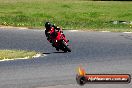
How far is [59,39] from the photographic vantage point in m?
19.9

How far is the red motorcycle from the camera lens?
65.4 ft

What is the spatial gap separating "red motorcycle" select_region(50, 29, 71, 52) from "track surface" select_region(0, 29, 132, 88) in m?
0.34

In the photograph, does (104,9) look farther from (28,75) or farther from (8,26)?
(28,75)

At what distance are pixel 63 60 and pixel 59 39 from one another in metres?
2.08

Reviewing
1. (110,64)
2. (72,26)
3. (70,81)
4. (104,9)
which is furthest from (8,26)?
(104,9)

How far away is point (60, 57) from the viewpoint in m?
18.8

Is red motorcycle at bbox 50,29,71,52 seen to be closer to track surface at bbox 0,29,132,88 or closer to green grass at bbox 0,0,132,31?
track surface at bbox 0,29,132,88

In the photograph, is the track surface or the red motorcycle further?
the red motorcycle

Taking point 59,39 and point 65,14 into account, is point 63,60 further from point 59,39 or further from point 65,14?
point 65,14

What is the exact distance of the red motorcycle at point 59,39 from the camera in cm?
1992

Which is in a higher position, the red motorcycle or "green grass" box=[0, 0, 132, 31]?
the red motorcycle

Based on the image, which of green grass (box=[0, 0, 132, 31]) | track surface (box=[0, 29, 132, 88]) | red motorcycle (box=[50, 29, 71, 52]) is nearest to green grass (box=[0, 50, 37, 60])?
track surface (box=[0, 29, 132, 88])

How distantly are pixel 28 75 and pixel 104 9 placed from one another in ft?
122

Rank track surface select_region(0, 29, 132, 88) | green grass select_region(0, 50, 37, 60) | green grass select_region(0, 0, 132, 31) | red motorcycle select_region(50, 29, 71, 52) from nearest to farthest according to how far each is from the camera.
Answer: track surface select_region(0, 29, 132, 88)
green grass select_region(0, 50, 37, 60)
red motorcycle select_region(50, 29, 71, 52)
green grass select_region(0, 0, 132, 31)
